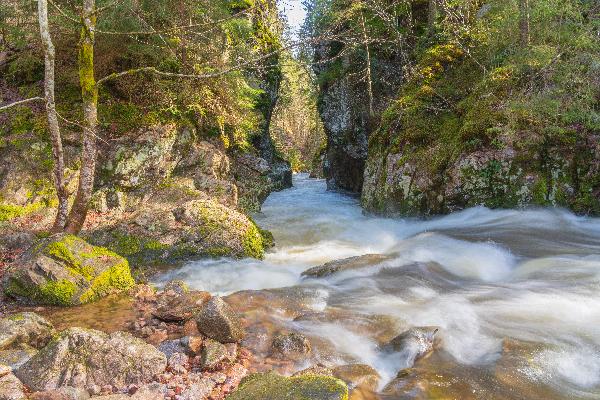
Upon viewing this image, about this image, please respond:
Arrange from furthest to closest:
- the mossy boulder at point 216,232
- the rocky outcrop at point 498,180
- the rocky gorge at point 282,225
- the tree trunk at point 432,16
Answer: the tree trunk at point 432,16, the rocky outcrop at point 498,180, the mossy boulder at point 216,232, the rocky gorge at point 282,225

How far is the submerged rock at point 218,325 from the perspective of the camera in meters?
4.65

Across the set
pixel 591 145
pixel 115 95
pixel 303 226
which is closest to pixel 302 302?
pixel 303 226

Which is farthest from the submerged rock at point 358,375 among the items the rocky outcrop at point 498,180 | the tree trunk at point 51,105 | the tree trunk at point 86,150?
the rocky outcrop at point 498,180

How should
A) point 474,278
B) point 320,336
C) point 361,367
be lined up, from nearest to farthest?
point 361,367 → point 320,336 → point 474,278

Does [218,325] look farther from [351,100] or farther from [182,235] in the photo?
[351,100]

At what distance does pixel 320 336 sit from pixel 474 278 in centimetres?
355

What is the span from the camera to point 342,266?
767cm

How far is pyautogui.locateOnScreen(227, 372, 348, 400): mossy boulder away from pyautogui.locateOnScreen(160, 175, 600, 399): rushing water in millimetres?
1013

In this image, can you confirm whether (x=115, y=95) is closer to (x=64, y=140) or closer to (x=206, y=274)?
(x=64, y=140)

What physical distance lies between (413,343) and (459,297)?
2.04 m

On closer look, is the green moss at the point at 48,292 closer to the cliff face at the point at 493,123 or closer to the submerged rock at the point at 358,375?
the submerged rock at the point at 358,375

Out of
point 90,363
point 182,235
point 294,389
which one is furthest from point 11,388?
point 182,235

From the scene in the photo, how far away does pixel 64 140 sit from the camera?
10055 millimetres

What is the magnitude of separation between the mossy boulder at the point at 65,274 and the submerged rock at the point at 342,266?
3.20m
